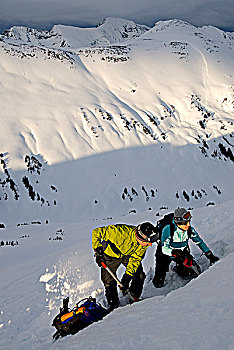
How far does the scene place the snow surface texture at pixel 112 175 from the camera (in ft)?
13.3

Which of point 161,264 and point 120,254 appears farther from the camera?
point 161,264

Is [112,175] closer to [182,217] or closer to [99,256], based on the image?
[99,256]

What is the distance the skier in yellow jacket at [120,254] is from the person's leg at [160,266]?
0.46 m

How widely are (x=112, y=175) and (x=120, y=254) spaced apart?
137ft

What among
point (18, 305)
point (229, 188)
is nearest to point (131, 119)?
point (229, 188)

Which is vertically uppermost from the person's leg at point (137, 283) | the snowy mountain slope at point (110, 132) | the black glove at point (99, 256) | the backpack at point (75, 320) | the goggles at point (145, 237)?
the goggles at point (145, 237)

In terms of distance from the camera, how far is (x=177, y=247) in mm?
5477

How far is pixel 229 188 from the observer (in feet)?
164

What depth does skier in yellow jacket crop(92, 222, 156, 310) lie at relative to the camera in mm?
5141

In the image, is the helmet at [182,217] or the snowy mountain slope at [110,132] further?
the snowy mountain slope at [110,132]

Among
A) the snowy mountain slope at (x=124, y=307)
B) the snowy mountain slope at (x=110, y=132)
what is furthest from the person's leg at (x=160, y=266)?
the snowy mountain slope at (x=110, y=132)

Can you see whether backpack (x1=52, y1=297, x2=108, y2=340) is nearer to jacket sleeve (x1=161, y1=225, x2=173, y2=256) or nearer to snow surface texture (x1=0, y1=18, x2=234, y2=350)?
snow surface texture (x1=0, y1=18, x2=234, y2=350)

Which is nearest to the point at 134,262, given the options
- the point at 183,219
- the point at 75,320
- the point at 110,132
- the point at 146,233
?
the point at 146,233

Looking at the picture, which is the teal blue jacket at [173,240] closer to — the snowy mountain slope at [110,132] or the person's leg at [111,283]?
the person's leg at [111,283]
